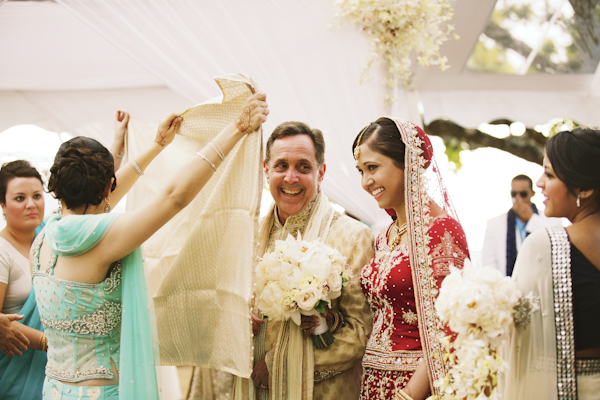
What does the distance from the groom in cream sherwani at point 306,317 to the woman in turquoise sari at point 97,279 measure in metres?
0.61

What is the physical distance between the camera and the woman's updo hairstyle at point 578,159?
5.45 ft

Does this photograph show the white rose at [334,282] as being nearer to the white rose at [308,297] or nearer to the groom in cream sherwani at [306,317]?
the white rose at [308,297]

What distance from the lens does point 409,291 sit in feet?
7.02

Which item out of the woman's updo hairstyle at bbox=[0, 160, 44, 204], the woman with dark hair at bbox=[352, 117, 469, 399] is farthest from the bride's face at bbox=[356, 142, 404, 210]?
the woman's updo hairstyle at bbox=[0, 160, 44, 204]

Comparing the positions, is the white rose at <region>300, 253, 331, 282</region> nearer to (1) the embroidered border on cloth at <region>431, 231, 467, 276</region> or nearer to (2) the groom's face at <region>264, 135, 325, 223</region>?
(1) the embroidered border on cloth at <region>431, 231, 467, 276</region>

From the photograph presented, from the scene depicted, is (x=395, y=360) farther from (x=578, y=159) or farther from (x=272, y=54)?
(x=272, y=54)

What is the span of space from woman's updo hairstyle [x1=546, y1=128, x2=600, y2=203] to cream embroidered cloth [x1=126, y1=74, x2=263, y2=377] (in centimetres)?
116

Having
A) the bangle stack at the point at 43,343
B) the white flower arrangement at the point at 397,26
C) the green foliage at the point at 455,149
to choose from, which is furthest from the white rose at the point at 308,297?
the green foliage at the point at 455,149

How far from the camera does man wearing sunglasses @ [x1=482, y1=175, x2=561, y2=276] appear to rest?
15.5 ft

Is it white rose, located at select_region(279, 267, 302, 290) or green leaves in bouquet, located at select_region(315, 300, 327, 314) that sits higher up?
white rose, located at select_region(279, 267, 302, 290)

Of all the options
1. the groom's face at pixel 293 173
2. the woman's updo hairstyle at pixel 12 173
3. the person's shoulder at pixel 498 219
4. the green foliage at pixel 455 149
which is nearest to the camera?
the groom's face at pixel 293 173

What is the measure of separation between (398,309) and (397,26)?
9.65 ft

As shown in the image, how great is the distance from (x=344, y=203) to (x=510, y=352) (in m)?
2.90

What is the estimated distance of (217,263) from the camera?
224cm
